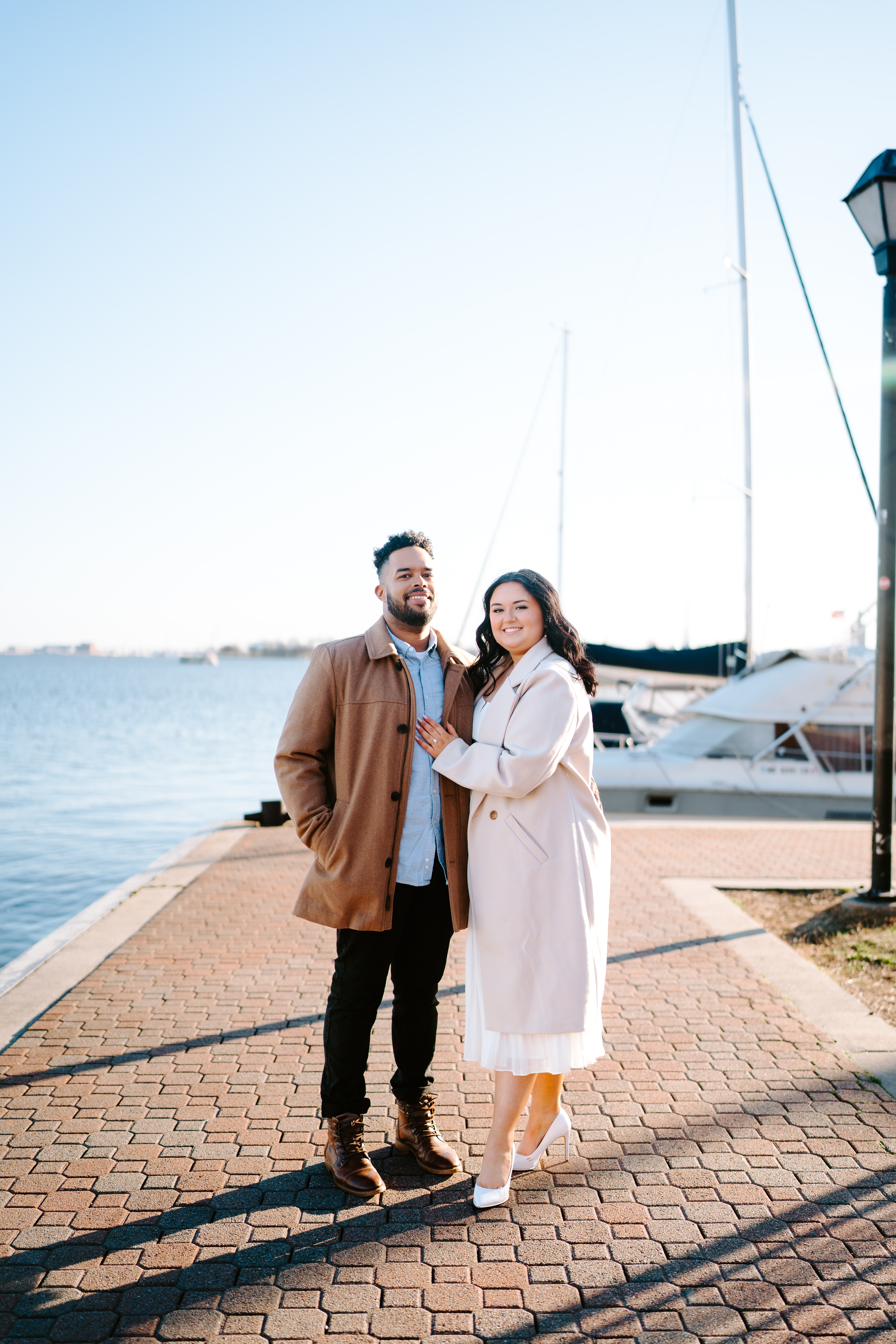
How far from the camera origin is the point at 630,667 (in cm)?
1847

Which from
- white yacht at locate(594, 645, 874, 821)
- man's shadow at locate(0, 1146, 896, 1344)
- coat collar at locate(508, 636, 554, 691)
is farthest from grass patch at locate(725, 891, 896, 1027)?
white yacht at locate(594, 645, 874, 821)

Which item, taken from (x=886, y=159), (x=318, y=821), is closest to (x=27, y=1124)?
(x=318, y=821)

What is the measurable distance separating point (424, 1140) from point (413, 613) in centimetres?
186

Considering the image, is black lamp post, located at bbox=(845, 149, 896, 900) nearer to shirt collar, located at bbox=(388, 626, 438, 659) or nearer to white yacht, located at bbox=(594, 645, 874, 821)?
shirt collar, located at bbox=(388, 626, 438, 659)

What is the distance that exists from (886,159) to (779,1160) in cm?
578

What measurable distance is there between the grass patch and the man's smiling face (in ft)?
11.0

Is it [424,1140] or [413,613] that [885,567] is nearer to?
[413,613]

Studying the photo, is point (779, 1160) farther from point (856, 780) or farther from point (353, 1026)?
point (856, 780)

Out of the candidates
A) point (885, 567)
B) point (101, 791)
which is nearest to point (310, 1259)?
point (885, 567)

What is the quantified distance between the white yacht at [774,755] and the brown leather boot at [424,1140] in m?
11.5

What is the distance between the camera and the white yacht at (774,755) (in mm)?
15234

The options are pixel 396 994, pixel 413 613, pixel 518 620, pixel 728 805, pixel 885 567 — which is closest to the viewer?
pixel 518 620

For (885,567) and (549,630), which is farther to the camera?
(885,567)

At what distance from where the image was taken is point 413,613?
353 centimetres
